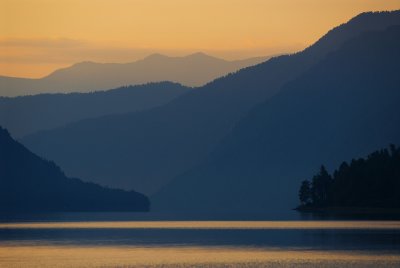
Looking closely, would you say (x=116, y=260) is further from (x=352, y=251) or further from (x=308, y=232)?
(x=308, y=232)

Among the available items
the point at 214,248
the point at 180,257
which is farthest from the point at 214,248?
the point at 180,257

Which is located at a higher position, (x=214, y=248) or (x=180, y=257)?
(x=214, y=248)

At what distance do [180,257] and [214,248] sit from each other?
46.7 ft

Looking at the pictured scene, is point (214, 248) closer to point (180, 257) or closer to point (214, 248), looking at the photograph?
point (214, 248)

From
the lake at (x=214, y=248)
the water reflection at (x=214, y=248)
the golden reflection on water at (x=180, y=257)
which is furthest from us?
the water reflection at (x=214, y=248)

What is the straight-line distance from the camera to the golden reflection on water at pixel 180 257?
11338 centimetres

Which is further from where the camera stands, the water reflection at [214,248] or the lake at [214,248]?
the water reflection at [214,248]

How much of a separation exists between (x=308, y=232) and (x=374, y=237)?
69.6 feet

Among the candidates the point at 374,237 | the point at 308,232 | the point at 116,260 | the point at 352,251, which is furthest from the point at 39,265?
the point at 308,232

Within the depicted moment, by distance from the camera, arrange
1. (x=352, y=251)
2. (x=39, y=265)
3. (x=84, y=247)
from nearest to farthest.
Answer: (x=39, y=265) < (x=352, y=251) < (x=84, y=247)

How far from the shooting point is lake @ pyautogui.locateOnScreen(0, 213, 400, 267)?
11597 cm

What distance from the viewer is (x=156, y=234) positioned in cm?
17900

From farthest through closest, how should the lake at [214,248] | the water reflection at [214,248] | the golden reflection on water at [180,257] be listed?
1. the water reflection at [214,248]
2. the lake at [214,248]
3. the golden reflection on water at [180,257]

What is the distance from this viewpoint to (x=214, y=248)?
13775 cm
